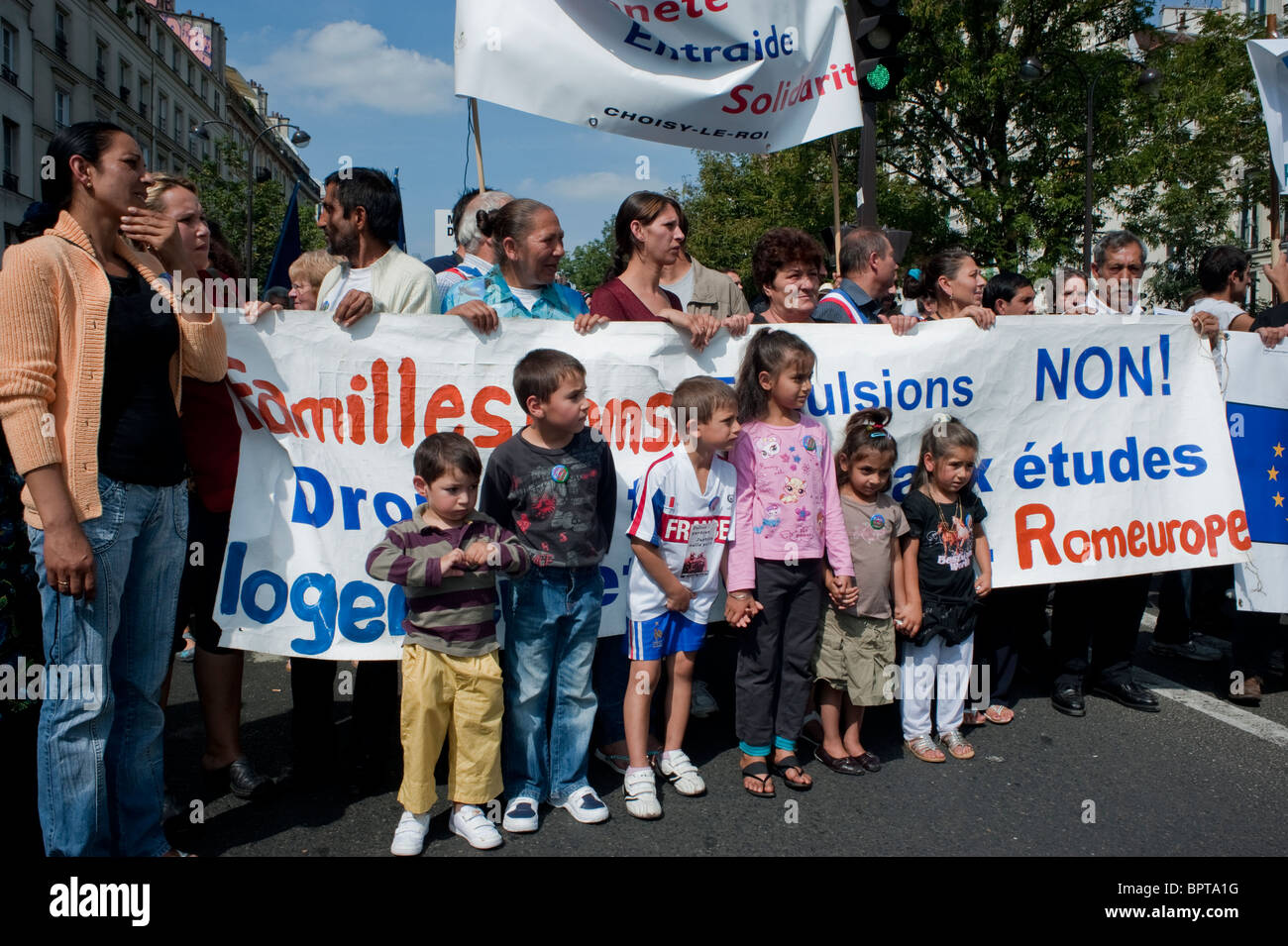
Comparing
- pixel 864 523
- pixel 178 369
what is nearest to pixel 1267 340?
pixel 864 523

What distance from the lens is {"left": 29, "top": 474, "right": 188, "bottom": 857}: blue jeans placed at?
100 inches

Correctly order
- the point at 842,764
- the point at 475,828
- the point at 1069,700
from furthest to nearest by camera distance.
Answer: the point at 1069,700
the point at 842,764
the point at 475,828

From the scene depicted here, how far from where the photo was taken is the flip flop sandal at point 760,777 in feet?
11.2

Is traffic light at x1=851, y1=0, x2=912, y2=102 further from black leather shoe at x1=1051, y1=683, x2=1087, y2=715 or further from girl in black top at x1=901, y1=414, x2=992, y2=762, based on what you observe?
black leather shoe at x1=1051, y1=683, x2=1087, y2=715

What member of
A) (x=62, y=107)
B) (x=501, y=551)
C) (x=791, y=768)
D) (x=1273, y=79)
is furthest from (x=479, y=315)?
(x=62, y=107)

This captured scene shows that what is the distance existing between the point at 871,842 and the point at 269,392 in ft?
8.44

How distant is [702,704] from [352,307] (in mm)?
2218

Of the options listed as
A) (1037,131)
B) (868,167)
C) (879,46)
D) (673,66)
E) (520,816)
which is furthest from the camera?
(1037,131)

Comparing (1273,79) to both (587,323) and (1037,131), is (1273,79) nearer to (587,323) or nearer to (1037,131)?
(587,323)

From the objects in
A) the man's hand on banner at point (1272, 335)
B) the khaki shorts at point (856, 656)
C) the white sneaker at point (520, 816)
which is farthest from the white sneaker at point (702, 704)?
the man's hand on banner at point (1272, 335)

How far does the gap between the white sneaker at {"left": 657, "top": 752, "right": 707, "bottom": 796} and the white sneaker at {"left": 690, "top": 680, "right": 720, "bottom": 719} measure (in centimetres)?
63

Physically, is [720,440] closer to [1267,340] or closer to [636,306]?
[636,306]

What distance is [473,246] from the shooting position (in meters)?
4.85
